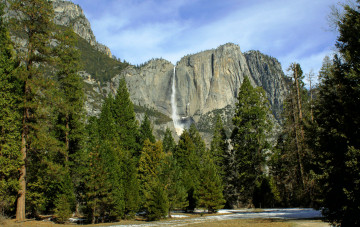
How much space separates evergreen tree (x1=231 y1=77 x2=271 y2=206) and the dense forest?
0.36 ft

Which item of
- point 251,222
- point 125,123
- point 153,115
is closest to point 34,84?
point 251,222

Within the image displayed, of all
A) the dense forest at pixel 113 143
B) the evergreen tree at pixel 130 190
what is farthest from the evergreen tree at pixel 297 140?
the evergreen tree at pixel 130 190

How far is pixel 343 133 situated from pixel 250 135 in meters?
20.6

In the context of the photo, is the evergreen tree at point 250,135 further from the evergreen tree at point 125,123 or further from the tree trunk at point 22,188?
the tree trunk at point 22,188

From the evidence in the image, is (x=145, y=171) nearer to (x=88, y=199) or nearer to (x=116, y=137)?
(x=116, y=137)

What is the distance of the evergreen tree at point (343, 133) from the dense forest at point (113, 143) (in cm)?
4

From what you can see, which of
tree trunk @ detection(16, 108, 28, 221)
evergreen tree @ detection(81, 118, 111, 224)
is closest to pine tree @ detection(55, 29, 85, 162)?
evergreen tree @ detection(81, 118, 111, 224)

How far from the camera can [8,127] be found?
16.5 metres

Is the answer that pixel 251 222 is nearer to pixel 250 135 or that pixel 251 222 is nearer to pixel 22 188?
pixel 22 188

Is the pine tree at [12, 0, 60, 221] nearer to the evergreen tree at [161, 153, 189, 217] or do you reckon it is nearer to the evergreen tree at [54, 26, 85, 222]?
the evergreen tree at [54, 26, 85, 222]

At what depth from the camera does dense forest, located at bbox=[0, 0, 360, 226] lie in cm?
1133

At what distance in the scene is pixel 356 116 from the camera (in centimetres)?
1074

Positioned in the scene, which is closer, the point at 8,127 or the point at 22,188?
the point at 8,127

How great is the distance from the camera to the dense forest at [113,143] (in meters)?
11.3
